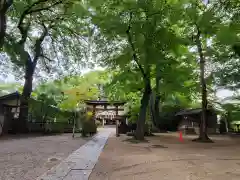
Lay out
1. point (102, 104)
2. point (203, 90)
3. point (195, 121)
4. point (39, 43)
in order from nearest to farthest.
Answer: point (203, 90)
point (102, 104)
point (39, 43)
point (195, 121)

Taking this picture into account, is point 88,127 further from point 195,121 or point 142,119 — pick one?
point 195,121

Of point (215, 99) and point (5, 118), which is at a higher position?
point (215, 99)

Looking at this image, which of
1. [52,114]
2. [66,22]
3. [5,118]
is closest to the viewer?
[5,118]

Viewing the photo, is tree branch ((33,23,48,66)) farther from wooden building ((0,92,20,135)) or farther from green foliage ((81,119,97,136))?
green foliage ((81,119,97,136))

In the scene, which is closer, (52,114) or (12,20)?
(12,20)

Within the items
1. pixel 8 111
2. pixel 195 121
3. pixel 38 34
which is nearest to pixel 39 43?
pixel 38 34

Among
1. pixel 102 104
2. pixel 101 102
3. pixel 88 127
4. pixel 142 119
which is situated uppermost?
pixel 101 102

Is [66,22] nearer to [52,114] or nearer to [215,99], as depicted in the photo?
[52,114]

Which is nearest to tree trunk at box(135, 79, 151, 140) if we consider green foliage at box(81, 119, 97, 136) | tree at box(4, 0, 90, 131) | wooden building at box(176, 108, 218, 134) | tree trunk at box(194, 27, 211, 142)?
tree trunk at box(194, 27, 211, 142)

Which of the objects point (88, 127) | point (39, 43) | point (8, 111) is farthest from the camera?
point (39, 43)

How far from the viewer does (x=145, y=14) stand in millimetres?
11391

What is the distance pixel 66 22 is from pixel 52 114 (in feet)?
25.4

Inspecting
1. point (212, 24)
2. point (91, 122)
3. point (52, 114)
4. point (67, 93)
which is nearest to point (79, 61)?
point (67, 93)

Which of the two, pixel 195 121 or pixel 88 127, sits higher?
pixel 195 121
